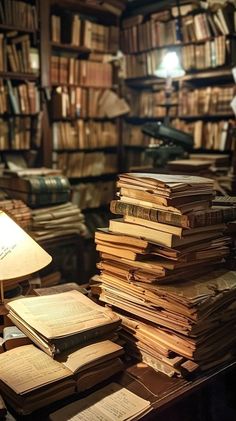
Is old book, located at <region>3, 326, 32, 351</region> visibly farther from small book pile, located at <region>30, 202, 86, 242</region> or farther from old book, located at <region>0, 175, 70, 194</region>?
old book, located at <region>0, 175, 70, 194</region>

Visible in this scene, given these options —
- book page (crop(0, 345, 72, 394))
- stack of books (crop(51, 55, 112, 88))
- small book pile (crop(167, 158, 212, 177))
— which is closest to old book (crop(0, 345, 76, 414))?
book page (crop(0, 345, 72, 394))

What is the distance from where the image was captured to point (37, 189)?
2.94 meters

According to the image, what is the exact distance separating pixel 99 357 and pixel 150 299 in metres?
0.25

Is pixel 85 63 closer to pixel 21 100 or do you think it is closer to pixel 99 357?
pixel 21 100

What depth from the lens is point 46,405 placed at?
111 centimetres

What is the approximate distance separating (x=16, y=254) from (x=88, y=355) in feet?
1.28

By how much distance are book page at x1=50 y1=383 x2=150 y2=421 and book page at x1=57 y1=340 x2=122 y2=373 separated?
0.08 meters

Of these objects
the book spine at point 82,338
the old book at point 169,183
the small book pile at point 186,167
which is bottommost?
the book spine at point 82,338

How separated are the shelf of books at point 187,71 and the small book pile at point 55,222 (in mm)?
1115

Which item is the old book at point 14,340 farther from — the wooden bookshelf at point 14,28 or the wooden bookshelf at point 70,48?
the wooden bookshelf at point 70,48

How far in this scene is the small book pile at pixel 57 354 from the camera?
1.11m

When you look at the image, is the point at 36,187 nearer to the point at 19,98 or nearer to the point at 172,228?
the point at 19,98

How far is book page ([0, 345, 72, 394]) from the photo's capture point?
1110 millimetres

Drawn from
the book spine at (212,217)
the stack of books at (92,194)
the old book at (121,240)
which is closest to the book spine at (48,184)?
the stack of books at (92,194)
